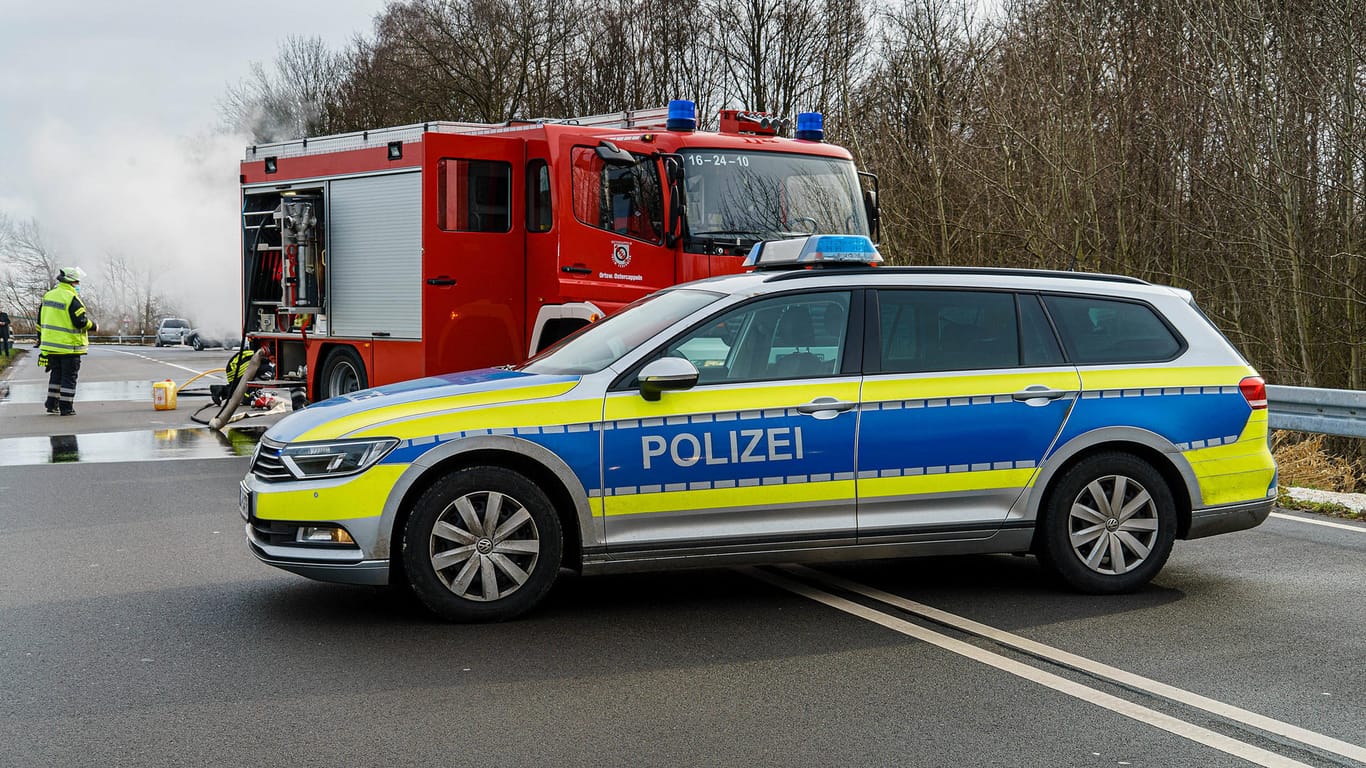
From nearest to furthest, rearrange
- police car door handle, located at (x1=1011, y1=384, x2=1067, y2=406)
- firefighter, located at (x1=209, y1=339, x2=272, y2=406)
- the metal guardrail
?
police car door handle, located at (x1=1011, y1=384, x2=1067, y2=406)
the metal guardrail
firefighter, located at (x1=209, y1=339, x2=272, y2=406)

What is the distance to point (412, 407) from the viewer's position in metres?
5.86

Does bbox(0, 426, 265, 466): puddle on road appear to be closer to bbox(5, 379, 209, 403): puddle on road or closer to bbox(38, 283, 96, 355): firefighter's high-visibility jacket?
bbox(38, 283, 96, 355): firefighter's high-visibility jacket

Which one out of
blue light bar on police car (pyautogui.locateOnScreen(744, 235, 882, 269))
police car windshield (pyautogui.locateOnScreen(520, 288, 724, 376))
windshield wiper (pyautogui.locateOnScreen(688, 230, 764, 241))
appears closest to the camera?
police car windshield (pyautogui.locateOnScreen(520, 288, 724, 376))

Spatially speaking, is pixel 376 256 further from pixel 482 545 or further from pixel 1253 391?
pixel 1253 391

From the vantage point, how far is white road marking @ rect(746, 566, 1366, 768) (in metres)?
4.35

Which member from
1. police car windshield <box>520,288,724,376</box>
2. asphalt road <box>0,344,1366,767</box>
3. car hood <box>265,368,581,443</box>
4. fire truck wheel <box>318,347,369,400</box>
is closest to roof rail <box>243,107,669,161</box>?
fire truck wheel <box>318,347,369,400</box>

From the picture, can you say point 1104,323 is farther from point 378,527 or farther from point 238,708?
point 238,708

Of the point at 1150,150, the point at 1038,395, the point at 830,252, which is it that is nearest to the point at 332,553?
the point at 830,252

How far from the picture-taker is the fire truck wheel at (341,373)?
13.5 meters

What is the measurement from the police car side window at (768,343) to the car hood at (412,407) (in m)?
0.62

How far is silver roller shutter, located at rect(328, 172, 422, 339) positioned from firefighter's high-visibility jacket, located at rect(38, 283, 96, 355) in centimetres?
563

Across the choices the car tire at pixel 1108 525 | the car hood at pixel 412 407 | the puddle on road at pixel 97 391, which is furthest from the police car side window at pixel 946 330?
the puddle on road at pixel 97 391

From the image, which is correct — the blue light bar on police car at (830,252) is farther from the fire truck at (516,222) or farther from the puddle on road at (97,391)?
the puddle on road at (97,391)

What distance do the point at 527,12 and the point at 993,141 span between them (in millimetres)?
20277
